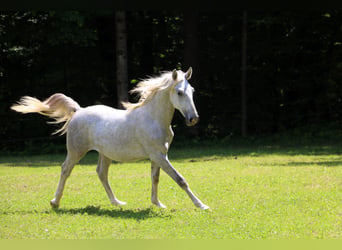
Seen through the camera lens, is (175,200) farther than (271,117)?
No

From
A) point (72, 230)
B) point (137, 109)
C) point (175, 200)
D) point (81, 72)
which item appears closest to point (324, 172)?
point (175, 200)

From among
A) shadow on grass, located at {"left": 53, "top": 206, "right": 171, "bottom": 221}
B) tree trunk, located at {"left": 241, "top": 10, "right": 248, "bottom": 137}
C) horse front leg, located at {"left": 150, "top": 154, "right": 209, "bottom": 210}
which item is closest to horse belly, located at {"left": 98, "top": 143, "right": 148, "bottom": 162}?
horse front leg, located at {"left": 150, "top": 154, "right": 209, "bottom": 210}

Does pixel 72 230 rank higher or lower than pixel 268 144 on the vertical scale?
higher

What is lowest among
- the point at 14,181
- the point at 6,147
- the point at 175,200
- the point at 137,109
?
the point at 6,147

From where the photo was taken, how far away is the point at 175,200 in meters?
9.72

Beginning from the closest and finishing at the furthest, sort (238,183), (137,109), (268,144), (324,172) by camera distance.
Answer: (137,109), (238,183), (324,172), (268,144)

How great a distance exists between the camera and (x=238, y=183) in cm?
1130

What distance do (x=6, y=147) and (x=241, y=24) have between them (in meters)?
12.2

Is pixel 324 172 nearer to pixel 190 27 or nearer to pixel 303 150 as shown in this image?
pixel 303 150

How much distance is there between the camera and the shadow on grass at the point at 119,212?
8297 mm

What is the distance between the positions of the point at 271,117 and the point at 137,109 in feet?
53.3

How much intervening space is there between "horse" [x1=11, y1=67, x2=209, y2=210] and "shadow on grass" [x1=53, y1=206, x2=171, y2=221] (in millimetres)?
412

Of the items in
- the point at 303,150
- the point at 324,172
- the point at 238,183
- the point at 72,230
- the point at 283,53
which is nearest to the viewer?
the point at 72,230

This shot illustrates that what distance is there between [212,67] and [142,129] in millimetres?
15885
